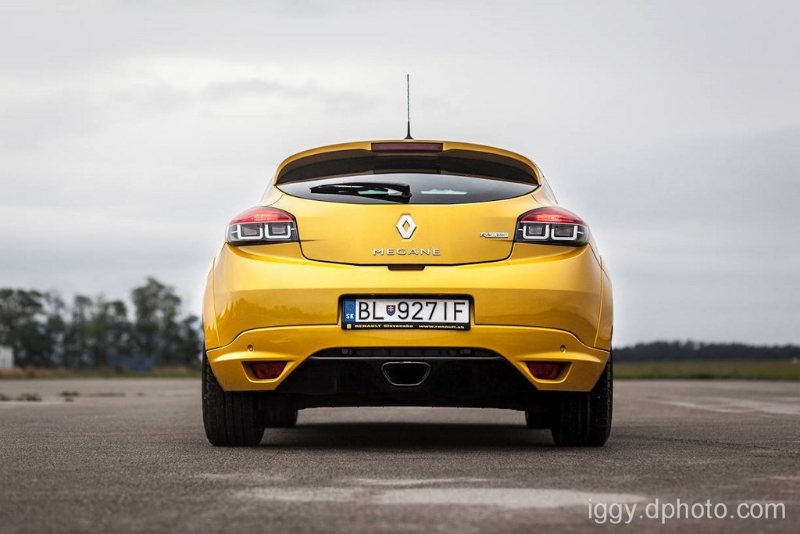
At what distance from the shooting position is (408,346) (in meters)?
5.61

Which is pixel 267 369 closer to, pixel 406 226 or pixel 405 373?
pixel 405 373

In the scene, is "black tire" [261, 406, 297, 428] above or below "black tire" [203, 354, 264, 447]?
below

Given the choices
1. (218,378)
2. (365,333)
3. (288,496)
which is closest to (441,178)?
(365,333)

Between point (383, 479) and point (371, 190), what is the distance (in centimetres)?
186

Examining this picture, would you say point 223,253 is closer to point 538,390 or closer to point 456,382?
point 456,382

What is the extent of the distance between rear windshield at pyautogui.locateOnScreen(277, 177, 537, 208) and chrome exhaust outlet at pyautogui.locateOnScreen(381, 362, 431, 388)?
0.86 meters

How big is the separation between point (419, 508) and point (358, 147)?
9.83 ft

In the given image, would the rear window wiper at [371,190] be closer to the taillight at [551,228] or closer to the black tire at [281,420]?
the taillight at [551,228]

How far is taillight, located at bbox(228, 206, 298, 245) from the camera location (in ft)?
19.0

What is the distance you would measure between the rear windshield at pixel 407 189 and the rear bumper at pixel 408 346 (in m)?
0.72

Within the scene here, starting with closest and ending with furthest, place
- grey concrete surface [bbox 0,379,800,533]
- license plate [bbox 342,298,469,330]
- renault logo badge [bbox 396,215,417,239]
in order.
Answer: grey concrete surface [bbox 0,379,800,533] → license plate [bbox 342,298,469,330] → renault logo badge [bbox 396,215,417,239]

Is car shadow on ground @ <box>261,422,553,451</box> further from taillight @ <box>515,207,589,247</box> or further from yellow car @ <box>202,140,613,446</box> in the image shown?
taillight @ <box>515,207,589,247</box>

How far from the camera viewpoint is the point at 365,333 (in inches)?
221

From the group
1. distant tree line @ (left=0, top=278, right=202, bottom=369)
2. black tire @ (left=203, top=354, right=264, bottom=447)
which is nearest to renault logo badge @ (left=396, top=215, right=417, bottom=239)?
black tire @ (left=203, top=354, right=264, bottom=447)
